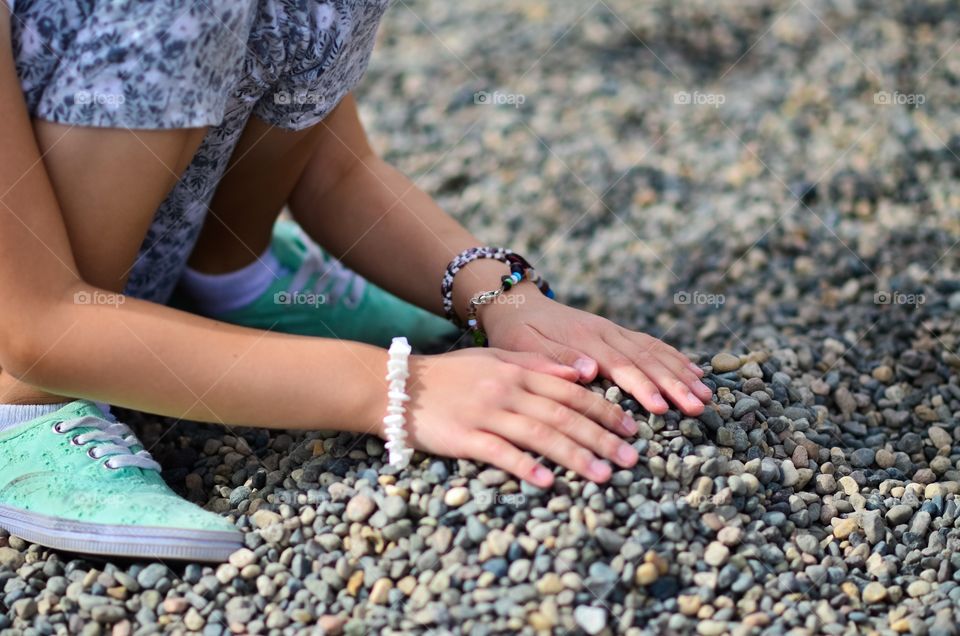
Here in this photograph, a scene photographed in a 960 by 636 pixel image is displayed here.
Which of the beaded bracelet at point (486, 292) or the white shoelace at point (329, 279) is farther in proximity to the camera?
the white shoelace at point (329, 279)

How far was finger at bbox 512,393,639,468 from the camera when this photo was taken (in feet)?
4.91

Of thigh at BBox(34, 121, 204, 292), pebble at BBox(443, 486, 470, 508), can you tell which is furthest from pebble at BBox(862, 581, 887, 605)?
thigh at BBox(34, 121, 204, 292)

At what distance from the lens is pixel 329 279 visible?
2.42 metres

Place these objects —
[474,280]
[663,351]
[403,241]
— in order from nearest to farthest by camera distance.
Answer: [663,351]
[474,280]
[403,241]

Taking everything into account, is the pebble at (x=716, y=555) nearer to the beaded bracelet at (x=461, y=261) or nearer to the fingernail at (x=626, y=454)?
the fingernail at (x=626, y=454)

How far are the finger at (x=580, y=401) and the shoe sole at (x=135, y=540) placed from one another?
1.67ft

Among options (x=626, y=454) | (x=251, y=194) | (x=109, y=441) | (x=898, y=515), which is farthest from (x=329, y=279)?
(x=898, y=515)

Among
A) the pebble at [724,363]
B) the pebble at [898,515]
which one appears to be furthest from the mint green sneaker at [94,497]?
the pebble at [898,515]

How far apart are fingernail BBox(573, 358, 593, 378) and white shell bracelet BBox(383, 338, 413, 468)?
0.89ft

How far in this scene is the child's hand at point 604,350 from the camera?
1609 mm

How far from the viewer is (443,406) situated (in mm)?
1530

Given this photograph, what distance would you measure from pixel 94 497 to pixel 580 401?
767 mm

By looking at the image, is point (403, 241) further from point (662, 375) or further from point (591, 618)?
point (591, 618)

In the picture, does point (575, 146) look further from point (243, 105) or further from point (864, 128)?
point (243, 105)
